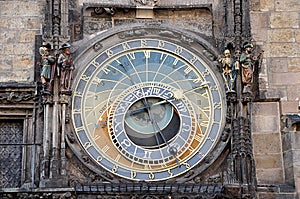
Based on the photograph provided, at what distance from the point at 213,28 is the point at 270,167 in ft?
6.48

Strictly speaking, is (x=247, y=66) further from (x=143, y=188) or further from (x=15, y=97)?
(x=15, y=97)

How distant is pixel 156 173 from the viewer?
10.7 m

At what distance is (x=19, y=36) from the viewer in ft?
37.5

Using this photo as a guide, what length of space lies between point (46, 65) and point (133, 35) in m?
1.21

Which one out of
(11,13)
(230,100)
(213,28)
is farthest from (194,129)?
(11,13)

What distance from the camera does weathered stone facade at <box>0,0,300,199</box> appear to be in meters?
10.7

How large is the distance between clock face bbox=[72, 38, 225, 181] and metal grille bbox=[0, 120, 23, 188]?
781mm

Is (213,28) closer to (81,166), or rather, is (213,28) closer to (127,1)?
(127,1)

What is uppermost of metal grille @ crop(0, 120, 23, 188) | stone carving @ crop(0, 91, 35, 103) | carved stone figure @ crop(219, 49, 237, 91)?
carved stone figure @ crop(219, 49, 237, 91)

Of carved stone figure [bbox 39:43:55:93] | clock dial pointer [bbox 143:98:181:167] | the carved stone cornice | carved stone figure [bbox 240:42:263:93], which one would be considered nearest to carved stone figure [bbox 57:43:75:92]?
carved stone figure [bbox 39:43:55:93]

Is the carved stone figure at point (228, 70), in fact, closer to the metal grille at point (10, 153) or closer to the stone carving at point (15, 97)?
the stone carving at point (15, 97)

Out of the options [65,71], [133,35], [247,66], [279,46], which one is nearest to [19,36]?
[65,71]

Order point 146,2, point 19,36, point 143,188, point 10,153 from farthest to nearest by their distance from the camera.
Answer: point 146,2 → point 19,36 → point 10,153 → point 143,188

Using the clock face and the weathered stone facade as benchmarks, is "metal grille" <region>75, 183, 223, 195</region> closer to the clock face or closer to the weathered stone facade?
the weathered stone facade
